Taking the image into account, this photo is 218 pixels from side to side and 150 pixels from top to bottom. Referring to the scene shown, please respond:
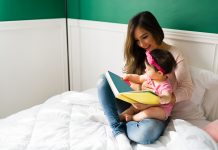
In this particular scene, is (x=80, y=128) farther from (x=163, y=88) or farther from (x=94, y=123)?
(x=163, y=88)

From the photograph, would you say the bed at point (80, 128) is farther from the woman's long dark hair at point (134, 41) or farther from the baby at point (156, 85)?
the woman's long dark hair at point (134, 41)

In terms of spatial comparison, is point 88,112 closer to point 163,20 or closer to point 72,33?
point 163,20

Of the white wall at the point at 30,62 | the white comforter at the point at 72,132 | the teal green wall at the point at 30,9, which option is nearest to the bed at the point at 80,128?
the white comforter at the point at 72,132

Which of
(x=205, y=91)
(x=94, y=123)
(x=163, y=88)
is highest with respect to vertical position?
(x=163, y=88)

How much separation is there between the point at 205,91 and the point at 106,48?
88 centimetres

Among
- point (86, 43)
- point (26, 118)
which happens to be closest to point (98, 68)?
point (86, 43)

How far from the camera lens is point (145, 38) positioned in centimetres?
152

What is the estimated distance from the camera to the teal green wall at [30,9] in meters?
2.05

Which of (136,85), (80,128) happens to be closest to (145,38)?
(136,85)

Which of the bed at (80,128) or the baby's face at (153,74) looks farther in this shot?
the baby's face at (153,74)

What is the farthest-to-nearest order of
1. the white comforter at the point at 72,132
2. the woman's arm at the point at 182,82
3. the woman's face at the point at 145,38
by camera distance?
the woman's face at the point at 145,38 → the woman's arm at the point at 182,82 → the white comforter at the point at 72,132

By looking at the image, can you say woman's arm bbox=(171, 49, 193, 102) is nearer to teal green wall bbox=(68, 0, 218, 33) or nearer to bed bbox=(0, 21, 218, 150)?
bed bbox=(0, 21, 218, 150)

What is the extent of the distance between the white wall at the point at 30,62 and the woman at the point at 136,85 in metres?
0.93

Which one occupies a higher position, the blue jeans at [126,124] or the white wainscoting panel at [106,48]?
the white wainscoting panel at [106,48]
